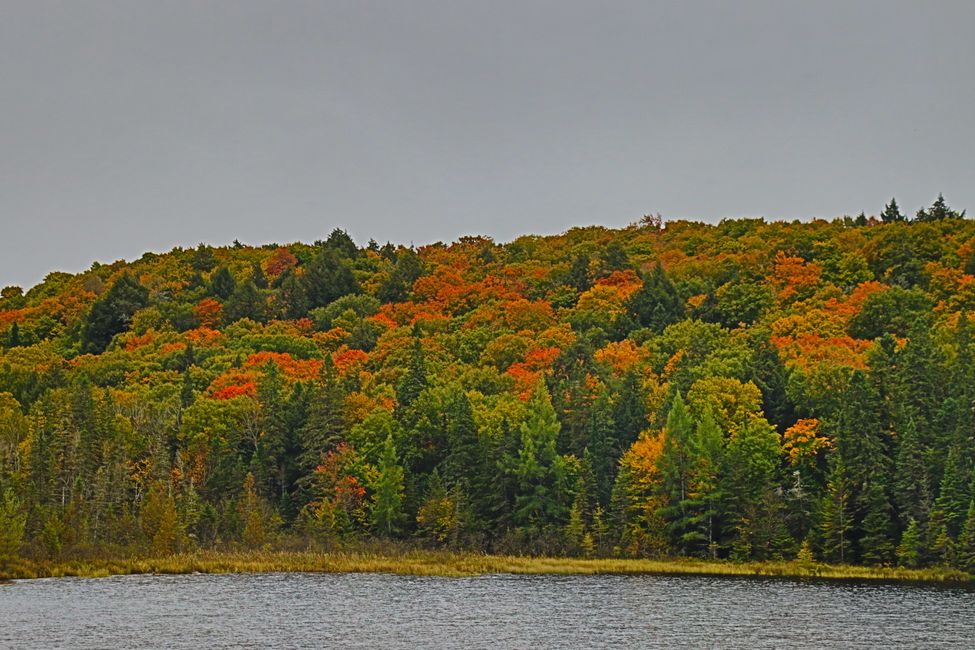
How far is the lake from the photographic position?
53.7 meters

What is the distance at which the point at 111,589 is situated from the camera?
2884 inches

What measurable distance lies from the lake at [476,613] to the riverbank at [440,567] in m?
4.74

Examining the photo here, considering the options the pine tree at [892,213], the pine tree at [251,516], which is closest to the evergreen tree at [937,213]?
the pine tree at [892,213]

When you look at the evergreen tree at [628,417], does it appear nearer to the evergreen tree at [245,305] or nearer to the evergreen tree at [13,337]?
the evergreen tree at [245,305]

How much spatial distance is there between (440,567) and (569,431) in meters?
28.5

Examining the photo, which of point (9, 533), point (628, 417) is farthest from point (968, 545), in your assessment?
point (9, 533)

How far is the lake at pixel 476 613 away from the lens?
53688mm

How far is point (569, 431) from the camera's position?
116 metres

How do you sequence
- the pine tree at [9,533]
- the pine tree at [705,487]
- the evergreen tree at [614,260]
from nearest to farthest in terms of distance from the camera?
the pine tree at [9,533] < the pine tree at [705,487] < the evergreen tree at [614,260]

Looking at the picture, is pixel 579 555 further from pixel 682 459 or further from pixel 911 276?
pixel 911 276

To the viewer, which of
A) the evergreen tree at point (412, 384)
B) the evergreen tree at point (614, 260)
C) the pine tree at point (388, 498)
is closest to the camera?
the pine tree at point (388, 498)

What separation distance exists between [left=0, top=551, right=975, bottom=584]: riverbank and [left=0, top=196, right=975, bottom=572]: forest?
2361 millimetres

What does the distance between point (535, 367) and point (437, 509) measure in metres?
42.0

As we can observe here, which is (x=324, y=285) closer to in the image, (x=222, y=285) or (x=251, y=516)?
(x=222, y=285)
